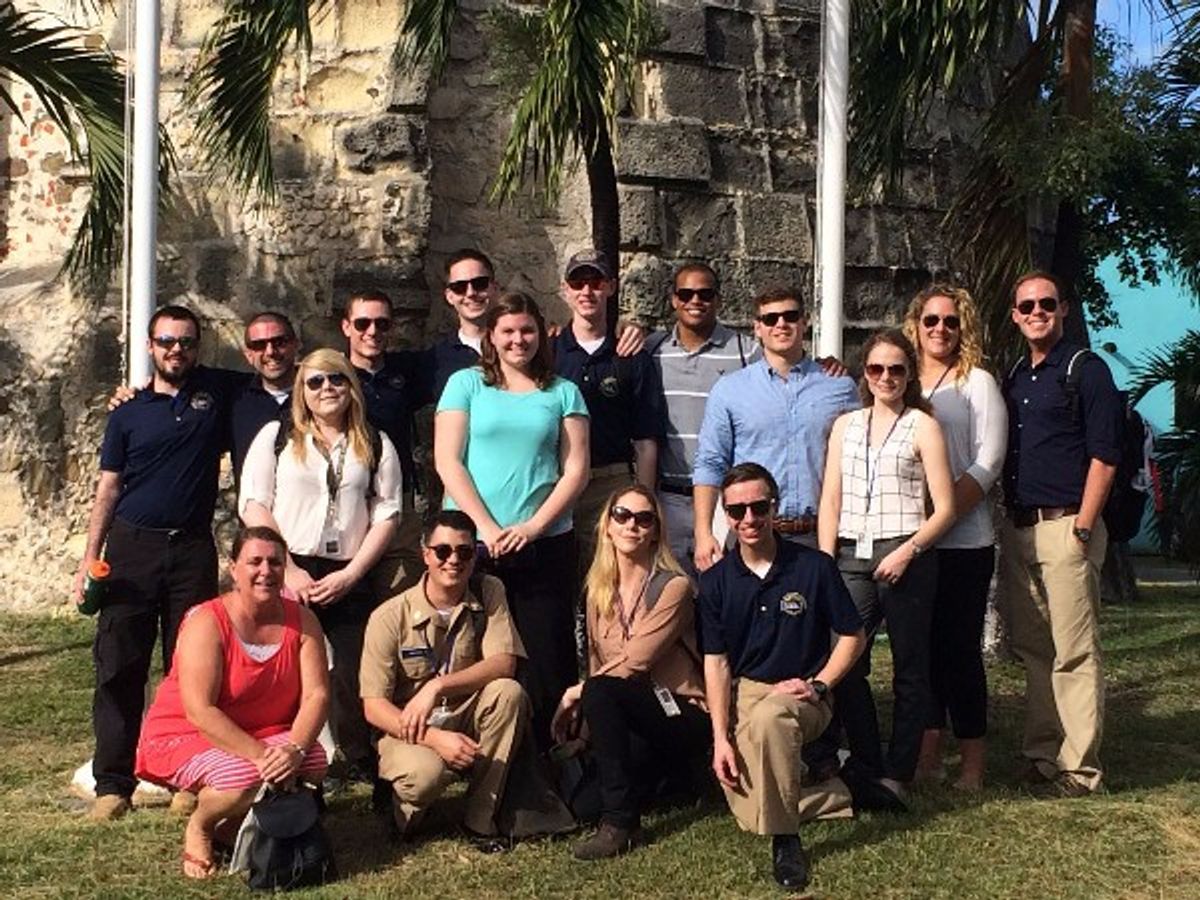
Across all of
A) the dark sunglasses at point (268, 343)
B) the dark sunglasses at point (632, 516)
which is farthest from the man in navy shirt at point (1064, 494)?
the dark sunglasses at point (268, 343)

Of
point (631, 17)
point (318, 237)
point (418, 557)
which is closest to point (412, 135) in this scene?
point (318, 237)

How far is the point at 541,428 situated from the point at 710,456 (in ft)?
2.07

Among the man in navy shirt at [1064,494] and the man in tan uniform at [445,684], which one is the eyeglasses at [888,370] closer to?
the man in navy shirt at [1064,494]

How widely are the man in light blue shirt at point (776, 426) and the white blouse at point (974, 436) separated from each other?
387mm

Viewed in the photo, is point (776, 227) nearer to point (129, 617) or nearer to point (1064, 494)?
point (1064, 494)

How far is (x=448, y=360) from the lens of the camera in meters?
6.44

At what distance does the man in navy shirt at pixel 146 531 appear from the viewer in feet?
20.0

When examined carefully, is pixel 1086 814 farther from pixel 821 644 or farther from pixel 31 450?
pixel 31 450

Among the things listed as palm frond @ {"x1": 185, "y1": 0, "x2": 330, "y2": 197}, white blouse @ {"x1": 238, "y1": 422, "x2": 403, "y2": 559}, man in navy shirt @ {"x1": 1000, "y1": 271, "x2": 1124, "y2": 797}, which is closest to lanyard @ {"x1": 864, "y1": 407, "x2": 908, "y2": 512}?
man in navy shirt @ {"x1": 1000, "y1": 271, "x2": 1124, "y2": 797}

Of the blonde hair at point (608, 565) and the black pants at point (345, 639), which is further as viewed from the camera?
the black pants at point (345, 639)

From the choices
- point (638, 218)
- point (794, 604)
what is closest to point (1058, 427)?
point (794, 604)

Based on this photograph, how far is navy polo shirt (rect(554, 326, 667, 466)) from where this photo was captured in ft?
20.6

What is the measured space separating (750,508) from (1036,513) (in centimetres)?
A: 137

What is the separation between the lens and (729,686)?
551 cm
